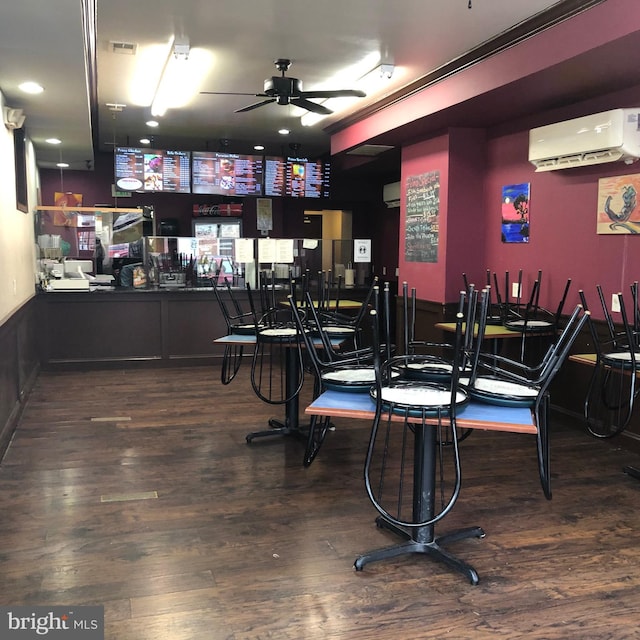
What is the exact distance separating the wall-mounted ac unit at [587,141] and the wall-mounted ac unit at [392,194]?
12.9 ft

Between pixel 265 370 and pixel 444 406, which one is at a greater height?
pixel 444 406

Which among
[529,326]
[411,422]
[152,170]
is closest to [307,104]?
[529,326]

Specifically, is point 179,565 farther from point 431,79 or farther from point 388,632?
point 431,79

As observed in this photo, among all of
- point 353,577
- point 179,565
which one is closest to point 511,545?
point 353,577

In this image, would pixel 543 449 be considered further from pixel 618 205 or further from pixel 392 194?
pixel 392 194

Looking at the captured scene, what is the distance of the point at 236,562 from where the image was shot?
255 cm

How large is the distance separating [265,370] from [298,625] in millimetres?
4447

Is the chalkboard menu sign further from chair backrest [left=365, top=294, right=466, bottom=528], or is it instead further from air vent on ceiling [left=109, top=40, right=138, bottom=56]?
chair backrest [left=365, top=294, right=466, bottom=528]

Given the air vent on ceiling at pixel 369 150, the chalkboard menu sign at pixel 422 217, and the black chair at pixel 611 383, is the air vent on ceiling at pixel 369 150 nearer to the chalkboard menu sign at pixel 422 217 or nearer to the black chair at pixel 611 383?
the chalkboard menu sign at pixel 422 217

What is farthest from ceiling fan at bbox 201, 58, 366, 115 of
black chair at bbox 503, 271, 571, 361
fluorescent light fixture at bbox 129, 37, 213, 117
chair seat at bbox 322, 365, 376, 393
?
chair seat at bbox 322, 365, 376, 393

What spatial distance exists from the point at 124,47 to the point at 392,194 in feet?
16.3

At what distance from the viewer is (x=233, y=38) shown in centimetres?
411

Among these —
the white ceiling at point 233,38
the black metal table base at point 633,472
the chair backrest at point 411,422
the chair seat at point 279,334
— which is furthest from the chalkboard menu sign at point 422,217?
the chair backrest at point 411,422

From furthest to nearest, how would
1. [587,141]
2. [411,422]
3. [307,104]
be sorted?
[307,104] < [587,141] < [411,422]
